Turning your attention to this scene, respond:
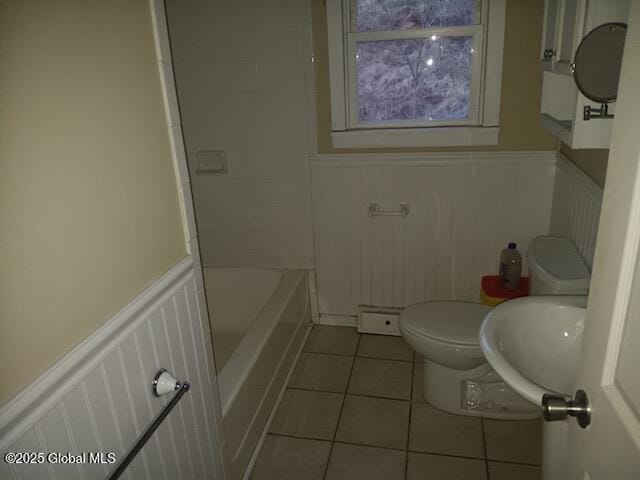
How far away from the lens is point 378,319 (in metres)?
2.70

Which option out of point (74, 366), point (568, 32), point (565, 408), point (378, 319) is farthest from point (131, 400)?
point (378, 319)

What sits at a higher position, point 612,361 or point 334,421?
point 612,361

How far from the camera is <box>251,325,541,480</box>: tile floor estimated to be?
1848 mm

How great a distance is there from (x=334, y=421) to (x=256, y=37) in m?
1.84

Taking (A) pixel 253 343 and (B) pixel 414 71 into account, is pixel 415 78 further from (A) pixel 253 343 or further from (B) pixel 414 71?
(A) pixel 253 343

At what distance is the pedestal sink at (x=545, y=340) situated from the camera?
4.14ft

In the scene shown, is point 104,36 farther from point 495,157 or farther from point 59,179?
point 495,157

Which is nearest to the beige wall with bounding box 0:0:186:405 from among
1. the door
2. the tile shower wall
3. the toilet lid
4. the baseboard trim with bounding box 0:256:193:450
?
the baseboard trim with bounding box 0:256:193:450

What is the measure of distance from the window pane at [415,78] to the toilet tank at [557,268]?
2.62ft

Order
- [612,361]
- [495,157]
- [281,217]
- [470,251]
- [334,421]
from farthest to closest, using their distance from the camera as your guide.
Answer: [281,217] < [470,251] < [495,157] < [334,421] < [612,361]

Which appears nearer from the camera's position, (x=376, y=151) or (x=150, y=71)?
(x=150, y=71)

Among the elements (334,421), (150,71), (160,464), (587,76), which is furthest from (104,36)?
(334,421)

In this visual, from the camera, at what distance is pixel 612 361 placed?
755mm

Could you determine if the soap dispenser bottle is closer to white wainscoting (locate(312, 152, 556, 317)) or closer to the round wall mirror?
white wainscoting (locate(312, 152, 556, 317))
